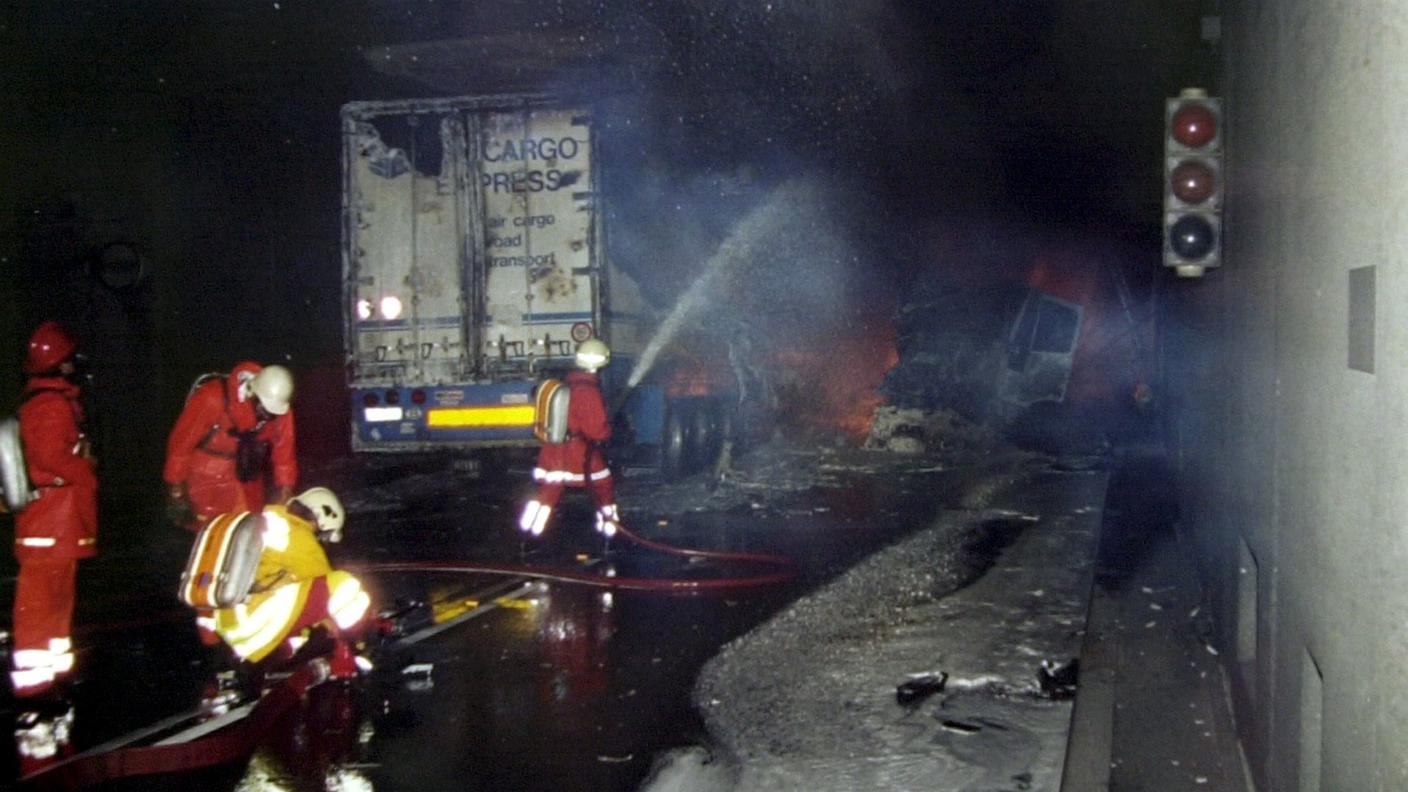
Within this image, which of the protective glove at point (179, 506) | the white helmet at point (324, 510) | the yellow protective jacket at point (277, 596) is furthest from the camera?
the protective glove at point (179, 506)

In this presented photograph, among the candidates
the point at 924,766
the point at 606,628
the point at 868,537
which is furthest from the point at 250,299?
the point at 924,766

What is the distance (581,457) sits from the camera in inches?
367

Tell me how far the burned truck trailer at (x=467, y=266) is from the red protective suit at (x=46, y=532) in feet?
20.3

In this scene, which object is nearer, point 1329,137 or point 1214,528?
point 1329,137

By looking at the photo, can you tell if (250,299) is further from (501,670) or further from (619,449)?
(501,670)

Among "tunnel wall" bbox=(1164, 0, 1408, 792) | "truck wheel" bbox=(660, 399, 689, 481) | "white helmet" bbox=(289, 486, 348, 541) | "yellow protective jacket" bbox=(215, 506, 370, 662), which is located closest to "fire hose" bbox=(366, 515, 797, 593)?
"white helmet" bbox=(289, 486, 348, 541)

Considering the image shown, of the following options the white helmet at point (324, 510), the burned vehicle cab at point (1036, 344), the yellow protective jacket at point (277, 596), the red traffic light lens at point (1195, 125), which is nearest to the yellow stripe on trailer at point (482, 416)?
the white helmet at point (324, 510)

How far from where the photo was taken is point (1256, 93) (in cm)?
514

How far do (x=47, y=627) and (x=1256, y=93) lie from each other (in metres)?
6.02

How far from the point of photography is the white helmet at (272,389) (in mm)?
6660

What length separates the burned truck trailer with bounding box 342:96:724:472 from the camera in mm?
12031

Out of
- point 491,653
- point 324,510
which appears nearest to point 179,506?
point 324,510

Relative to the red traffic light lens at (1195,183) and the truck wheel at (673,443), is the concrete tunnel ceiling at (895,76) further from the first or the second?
the truck wheel at (673,443)

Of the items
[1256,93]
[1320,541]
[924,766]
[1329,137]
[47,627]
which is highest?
[1256,93]
